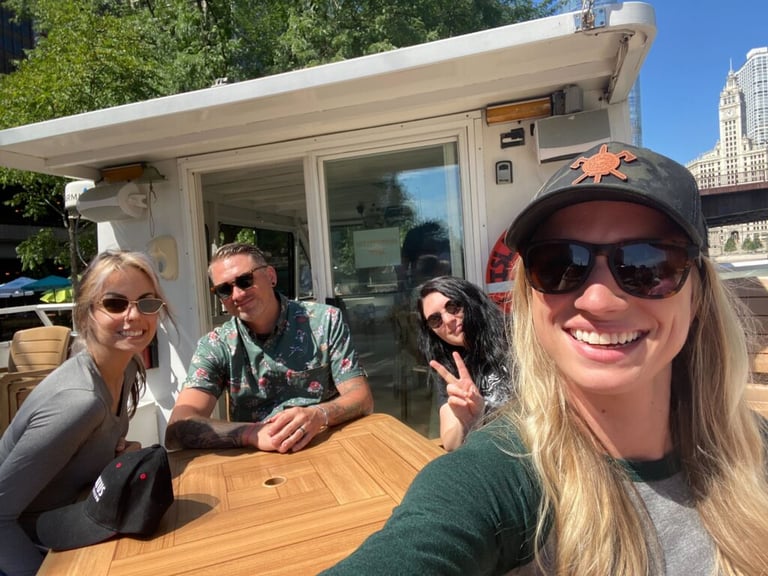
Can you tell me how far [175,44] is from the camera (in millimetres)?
9766

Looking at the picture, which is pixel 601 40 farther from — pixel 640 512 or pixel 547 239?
pixel 640 512

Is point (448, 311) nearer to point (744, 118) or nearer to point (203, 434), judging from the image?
point (203, 434)

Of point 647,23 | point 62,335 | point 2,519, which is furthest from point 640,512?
point 62,335

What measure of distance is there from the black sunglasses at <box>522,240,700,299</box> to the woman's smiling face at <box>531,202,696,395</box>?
0.04ft

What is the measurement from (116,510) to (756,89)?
7900 cm

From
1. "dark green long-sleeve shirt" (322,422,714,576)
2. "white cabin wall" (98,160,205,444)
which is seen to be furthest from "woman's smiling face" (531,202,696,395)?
"white cabin wall" (98,160,205,444)

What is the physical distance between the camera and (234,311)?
2256mm

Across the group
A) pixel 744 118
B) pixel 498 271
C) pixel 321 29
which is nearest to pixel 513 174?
pixel 498 271

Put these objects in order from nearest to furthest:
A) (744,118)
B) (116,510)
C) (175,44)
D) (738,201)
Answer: (116,510), (175,44), (738,201), (744,118)

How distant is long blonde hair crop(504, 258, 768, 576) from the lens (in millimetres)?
771

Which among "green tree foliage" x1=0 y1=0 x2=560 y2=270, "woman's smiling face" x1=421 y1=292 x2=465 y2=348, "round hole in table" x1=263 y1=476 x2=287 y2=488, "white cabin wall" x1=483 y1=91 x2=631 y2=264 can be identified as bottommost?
"round hole in table" x1=263 y1=476 x2=287 y2=488

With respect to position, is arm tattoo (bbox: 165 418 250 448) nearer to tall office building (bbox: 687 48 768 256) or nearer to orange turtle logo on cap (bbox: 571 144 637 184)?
orange turtle logo on cap (bbox: 571 144 637 184)

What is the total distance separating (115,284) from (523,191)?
243cm

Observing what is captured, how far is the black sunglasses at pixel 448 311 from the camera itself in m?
2.30
